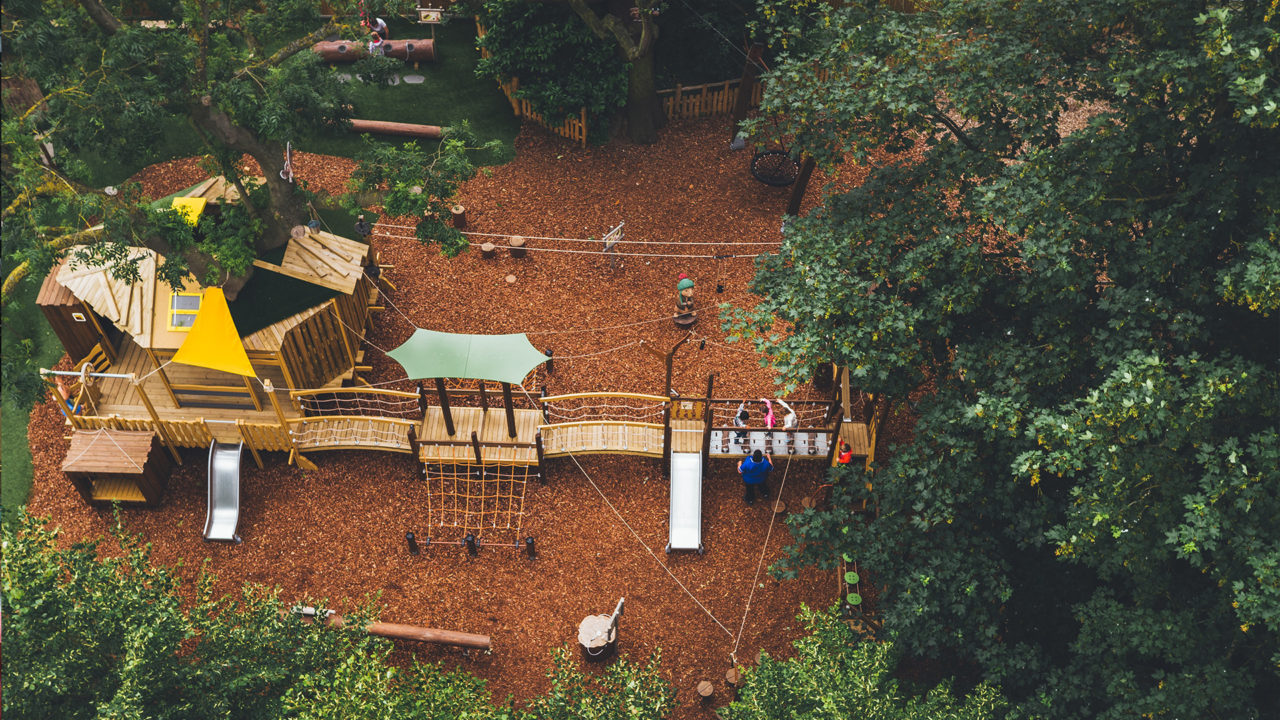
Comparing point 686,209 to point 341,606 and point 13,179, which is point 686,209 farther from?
point 13,179

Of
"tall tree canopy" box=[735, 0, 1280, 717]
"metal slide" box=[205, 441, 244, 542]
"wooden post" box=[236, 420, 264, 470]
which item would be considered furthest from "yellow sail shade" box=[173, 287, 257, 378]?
"tall tree canopy" box=[735, 0, 1280, 717]

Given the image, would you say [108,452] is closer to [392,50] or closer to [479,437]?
[479,437]

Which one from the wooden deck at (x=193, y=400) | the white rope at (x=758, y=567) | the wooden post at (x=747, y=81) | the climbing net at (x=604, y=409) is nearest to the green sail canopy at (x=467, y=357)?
the climbing net at (x=604, y=409)

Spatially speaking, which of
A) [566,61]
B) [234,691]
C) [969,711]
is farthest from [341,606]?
A: [566,61]

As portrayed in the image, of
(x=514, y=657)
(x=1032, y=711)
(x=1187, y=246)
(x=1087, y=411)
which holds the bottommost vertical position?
(x=514, y=657)

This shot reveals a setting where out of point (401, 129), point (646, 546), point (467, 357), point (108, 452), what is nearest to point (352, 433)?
point (467, 357)

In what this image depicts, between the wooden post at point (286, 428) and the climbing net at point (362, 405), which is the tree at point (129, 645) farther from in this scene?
the climbing net at point (362, 405)
